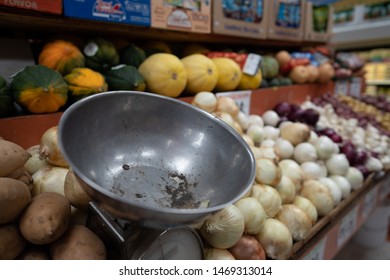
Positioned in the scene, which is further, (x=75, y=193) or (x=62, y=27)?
(x=62, y=27)

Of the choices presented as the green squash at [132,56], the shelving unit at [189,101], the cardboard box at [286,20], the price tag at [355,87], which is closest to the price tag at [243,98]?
the shelving unit at [189,101]

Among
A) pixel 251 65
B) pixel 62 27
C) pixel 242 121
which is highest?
pixel 62 27

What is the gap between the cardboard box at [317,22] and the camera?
2457mm

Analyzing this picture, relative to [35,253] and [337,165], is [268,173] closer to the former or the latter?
[337,165]

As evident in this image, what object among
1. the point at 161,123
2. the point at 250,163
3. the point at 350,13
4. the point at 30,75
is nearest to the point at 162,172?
the point at 161,123

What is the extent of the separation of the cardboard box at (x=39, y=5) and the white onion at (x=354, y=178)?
1585mm

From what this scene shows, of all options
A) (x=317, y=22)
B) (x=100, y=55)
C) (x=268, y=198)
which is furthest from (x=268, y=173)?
(x=317, y=22)

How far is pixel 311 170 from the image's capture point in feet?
4.77

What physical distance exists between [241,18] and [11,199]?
1.65 metres

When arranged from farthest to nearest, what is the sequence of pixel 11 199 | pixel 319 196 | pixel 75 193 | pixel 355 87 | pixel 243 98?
1. pixel 355 87
2. pixel 243 98
3. pixel 319 196
4. pixel 75 193
5. pixel 11 199

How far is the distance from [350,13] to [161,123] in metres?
5.66

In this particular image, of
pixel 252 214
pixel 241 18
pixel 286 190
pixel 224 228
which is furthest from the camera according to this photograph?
pixel 241 18

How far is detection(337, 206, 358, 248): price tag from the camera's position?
1519 mm

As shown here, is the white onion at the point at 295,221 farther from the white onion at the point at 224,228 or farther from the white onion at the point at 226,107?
the white onion at the point at 226,107
